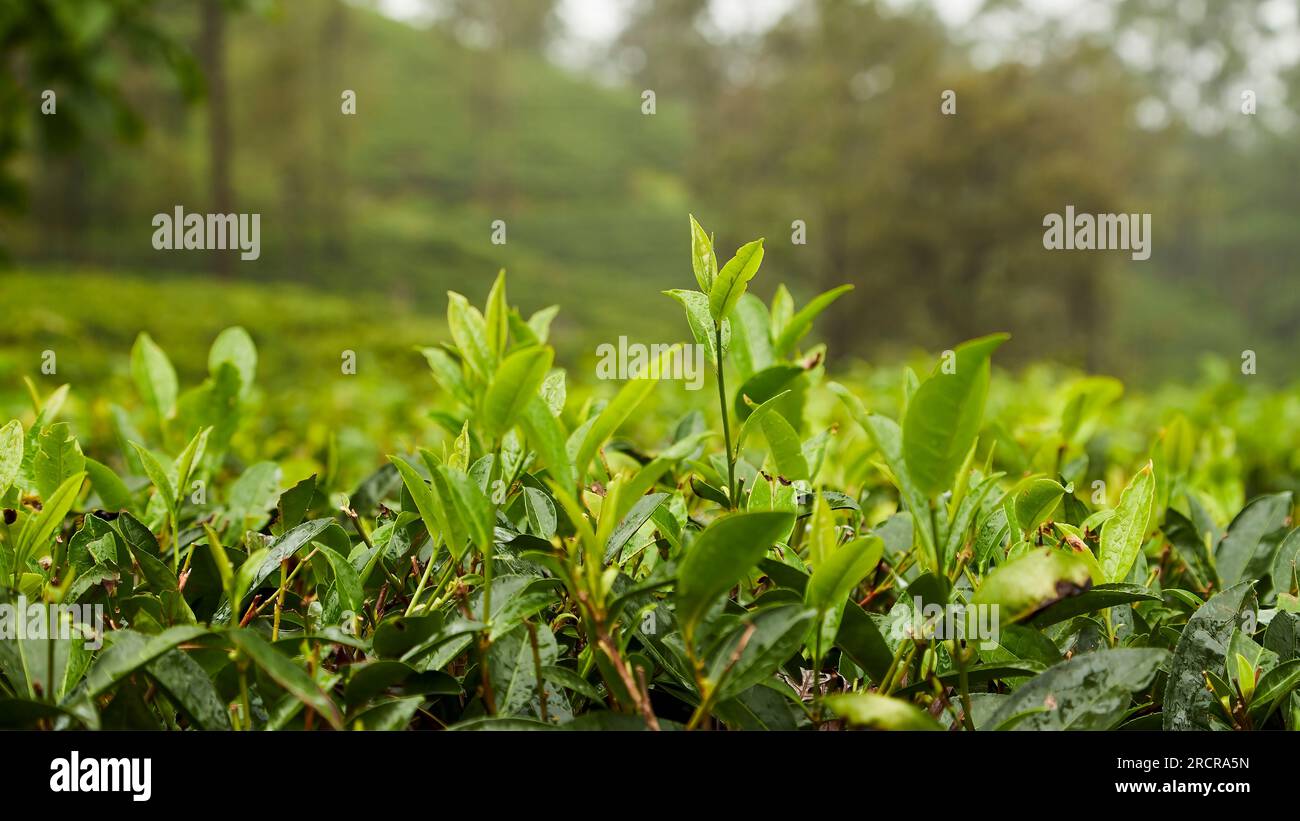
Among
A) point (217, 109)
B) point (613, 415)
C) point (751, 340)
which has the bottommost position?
point (613, 415)

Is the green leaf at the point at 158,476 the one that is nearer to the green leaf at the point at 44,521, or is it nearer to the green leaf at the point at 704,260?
the green leaf at the point at 44,521

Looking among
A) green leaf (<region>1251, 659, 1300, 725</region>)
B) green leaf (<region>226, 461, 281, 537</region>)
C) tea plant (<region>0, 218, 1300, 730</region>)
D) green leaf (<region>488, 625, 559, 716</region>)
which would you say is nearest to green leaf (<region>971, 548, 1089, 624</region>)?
tea plant (<region>0, 218, 1300, 730</region>)

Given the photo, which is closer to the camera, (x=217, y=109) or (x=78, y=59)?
(x=78, y=59)

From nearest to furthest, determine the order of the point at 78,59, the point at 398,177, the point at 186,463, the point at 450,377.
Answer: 1. the point at 186,463
2. the point at 450,377
3. the point at 78,59
4. the point at 398,177

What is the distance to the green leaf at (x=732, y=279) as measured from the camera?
0.74 meters

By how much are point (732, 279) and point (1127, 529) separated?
43cm

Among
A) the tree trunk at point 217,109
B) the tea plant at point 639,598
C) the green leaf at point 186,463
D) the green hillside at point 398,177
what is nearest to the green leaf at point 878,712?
the tea plant at point 639,598

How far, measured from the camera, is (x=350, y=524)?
1201mm

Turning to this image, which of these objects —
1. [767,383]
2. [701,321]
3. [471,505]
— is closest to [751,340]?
[767,383]

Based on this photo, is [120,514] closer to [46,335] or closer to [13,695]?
[13,695]

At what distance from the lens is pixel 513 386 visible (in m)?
0.69

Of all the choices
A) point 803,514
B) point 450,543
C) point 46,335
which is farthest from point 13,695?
point 46,335

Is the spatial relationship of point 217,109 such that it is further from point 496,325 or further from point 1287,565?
point 1287,565

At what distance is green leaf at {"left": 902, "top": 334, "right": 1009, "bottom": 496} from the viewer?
1.97 feet
